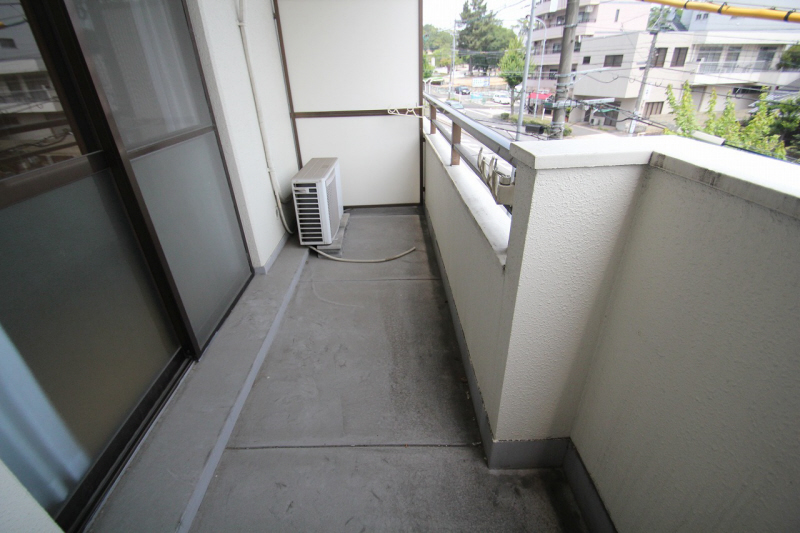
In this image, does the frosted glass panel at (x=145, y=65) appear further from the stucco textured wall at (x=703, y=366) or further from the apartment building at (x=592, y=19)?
the apartment building at (x=592, y=19)

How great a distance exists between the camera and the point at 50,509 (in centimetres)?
103

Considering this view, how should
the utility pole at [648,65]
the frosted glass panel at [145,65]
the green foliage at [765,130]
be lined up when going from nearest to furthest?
1. the green foliage at [765,130]
2. the frosted glass panel at [145,65]
3. the utility pole at [648,65]

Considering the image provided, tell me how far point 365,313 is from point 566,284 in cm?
153

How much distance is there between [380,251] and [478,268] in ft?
5.75

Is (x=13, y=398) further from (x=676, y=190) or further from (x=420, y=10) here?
(x=420, y=10)

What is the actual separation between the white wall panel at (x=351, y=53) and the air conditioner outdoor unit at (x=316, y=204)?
2.93 ft

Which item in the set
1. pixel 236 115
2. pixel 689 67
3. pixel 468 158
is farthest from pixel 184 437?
pixel 689 67

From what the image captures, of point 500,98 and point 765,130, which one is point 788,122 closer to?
point 765,130

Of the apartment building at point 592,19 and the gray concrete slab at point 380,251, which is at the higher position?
the apartment building at point 592,19

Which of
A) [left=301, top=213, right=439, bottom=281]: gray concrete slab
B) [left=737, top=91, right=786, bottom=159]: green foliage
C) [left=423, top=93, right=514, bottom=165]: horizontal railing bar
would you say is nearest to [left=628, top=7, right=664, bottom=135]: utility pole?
[left=737, top=91, right=786, bottom=159]: green foliage

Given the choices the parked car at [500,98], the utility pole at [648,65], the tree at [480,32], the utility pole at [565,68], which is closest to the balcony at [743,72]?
the utility pole at [648,65]

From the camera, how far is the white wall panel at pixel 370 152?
3697 mm

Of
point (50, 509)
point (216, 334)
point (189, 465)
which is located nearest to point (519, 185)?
point (189, 465)

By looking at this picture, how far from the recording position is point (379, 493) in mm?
1276
